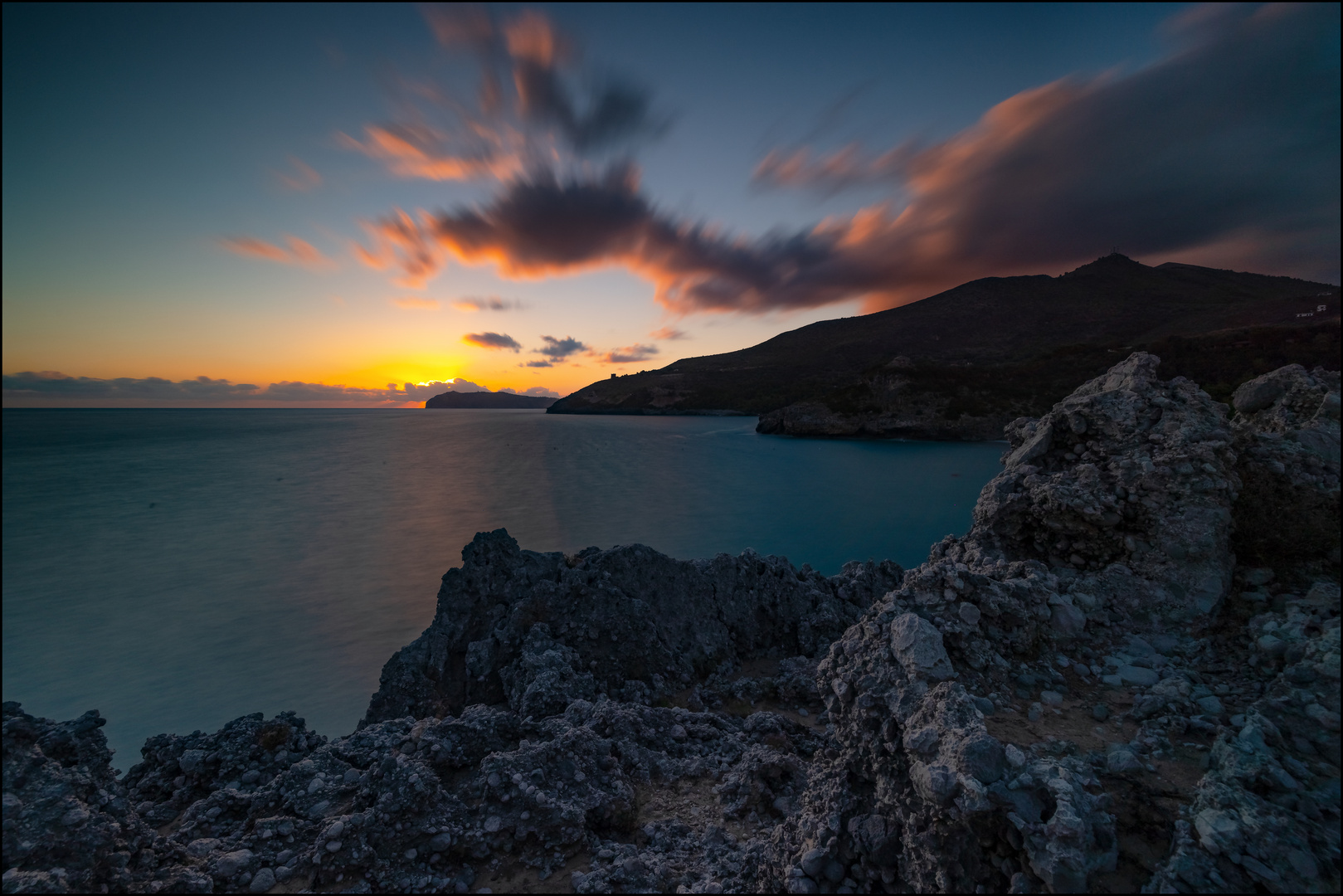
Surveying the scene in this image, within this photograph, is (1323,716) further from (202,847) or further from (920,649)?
(202,847)

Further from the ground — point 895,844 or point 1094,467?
point 1094,467

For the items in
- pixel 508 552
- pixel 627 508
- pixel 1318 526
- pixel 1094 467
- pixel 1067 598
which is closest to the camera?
pixel 1318 526

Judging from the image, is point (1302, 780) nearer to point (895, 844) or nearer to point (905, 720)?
point (905, 720)

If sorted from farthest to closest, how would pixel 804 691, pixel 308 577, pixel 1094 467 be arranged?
pixel 308 577, pixel 804 691, pixel 1094 467

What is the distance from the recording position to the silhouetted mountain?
18.7 meters

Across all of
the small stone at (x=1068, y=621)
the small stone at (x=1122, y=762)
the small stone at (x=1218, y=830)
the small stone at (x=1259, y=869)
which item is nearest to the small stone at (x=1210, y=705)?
the small stone at (x=1122, y=762)

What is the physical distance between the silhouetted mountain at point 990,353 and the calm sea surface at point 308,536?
8.25 meters

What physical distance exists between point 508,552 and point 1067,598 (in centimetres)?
777

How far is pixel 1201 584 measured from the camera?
400 centimetres

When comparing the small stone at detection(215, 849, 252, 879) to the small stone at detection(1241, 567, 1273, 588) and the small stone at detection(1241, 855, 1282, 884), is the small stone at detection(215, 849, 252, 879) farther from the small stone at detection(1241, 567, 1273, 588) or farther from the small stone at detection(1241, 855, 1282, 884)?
the small stone at detection(1241, 567, 1273, 588)

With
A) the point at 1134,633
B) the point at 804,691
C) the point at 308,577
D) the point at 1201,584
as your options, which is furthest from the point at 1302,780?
the point at 308,577

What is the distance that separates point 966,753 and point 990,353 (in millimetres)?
105360

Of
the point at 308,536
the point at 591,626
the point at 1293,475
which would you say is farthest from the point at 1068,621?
the point at 308,536

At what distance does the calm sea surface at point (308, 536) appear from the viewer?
11234 millimetres
